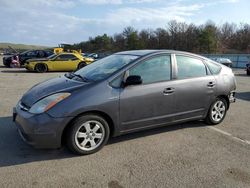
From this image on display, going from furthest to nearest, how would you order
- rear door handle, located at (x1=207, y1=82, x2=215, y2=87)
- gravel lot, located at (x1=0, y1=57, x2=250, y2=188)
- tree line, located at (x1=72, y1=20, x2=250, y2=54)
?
1. tree line, located at (x1=72, y1=20, x2=250, y2=54)
2. rear door handle, located at (x1=207, y1=82, x2=215, y2=87)
3. gravel lot, located at (x1=0, y1=57, x2=250, y2=188)

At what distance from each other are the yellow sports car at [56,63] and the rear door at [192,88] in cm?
1376

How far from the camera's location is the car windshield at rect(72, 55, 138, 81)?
14.9 ft

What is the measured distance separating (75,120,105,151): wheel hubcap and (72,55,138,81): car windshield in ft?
2.47

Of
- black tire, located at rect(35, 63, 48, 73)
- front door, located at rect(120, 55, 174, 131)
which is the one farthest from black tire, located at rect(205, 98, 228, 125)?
black tire, located at rect(35, 63, 48, 73)

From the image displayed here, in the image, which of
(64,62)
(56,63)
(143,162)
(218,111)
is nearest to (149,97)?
(143,162)

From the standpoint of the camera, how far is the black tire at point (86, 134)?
4016 mm

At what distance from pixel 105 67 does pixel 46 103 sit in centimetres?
136

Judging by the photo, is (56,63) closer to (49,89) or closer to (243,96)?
(243,96)

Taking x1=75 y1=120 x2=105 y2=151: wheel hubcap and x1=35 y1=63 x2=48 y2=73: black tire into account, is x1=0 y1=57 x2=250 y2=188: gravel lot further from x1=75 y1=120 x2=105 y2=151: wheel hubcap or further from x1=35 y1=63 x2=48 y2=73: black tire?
x1=35 y1=63 x2=48 y2=73: black tire

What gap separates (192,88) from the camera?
5133 millimetres

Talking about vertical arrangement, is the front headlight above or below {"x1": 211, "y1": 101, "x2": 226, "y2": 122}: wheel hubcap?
above

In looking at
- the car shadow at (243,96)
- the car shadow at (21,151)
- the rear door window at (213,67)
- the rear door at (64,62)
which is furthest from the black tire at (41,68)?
the rear door window at (213,67)

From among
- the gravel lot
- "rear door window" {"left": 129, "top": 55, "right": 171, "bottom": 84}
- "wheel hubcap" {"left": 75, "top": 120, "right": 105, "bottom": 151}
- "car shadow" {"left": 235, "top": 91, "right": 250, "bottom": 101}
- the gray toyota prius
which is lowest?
the gravel lot

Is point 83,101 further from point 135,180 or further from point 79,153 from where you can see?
point 135,180
